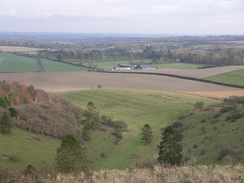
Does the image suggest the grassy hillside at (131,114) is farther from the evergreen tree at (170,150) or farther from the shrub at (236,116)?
the shrub at (236,116)

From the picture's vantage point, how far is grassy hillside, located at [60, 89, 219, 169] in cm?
2833

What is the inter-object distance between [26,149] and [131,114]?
99.2 ft

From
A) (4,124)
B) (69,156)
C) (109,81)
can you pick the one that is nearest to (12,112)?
(4,124)

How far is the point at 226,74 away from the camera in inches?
3888

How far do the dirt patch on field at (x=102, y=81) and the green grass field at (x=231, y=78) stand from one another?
723 centimetres

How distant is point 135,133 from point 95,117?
6.28 metres

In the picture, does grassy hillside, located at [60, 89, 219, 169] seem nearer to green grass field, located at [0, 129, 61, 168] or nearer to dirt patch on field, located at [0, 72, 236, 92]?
green grass field, located at [0, 129, 61, 168]

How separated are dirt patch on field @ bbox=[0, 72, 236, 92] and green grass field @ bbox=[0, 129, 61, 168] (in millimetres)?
51746

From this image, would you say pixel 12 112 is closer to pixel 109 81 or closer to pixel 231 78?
pixel 109 81

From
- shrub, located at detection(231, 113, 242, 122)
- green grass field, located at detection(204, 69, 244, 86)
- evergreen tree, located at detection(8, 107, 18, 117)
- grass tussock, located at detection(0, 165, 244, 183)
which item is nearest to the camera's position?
grass tussock, located at detection(0, 165, 244, 183)

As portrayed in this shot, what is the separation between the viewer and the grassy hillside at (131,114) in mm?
28328

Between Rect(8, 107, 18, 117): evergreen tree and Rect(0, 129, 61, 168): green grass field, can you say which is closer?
Rect(0, 129, 61, 168): green grass field

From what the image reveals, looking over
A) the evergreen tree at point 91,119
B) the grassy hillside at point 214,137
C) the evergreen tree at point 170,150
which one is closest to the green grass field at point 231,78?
the grassy hillside at point 214,137

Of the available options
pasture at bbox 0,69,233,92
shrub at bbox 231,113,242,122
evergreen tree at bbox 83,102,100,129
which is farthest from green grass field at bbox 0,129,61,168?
pasture at bbox 0,69,233,92
